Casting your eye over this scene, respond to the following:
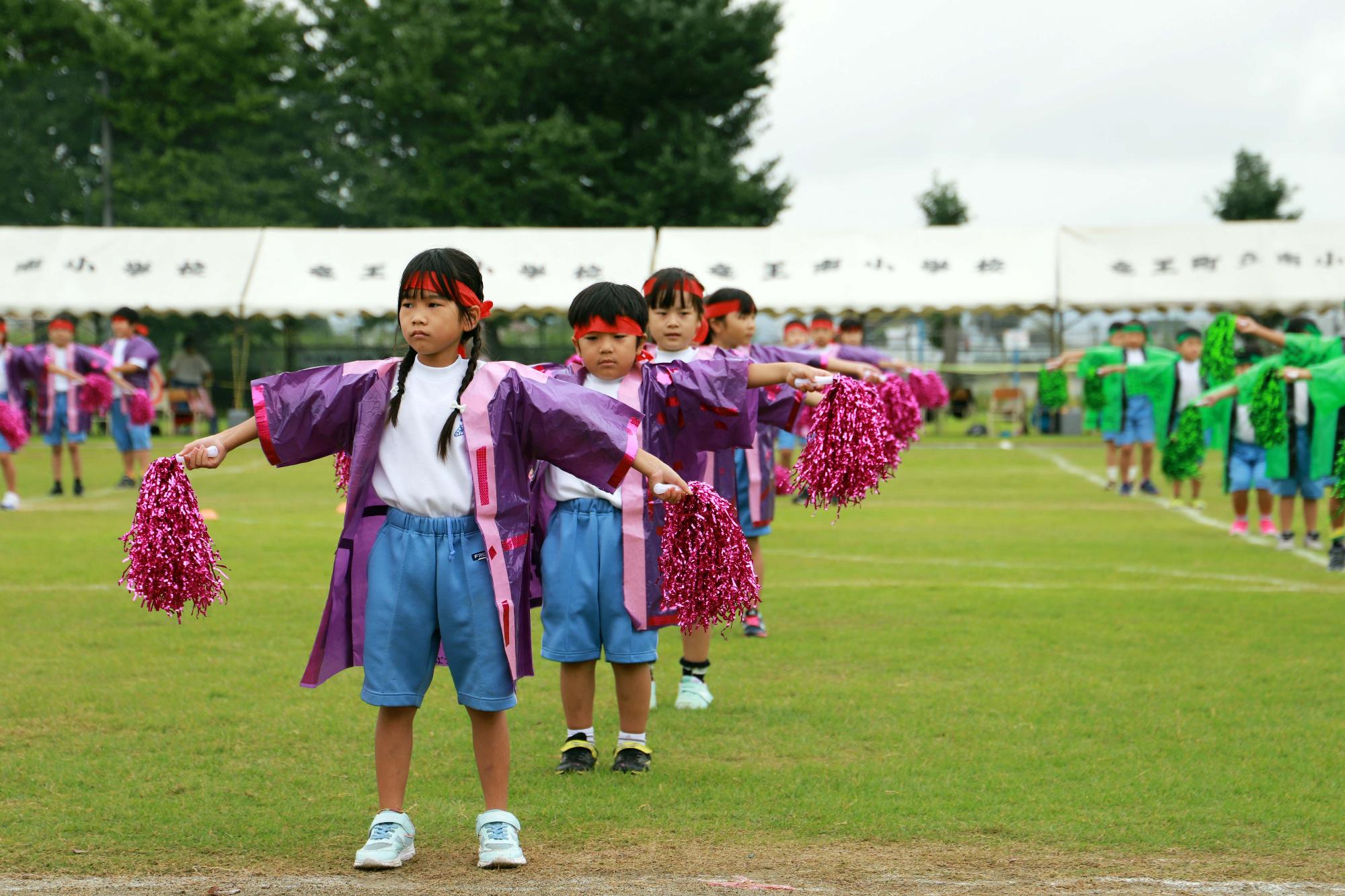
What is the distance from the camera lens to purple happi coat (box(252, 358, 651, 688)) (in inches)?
176

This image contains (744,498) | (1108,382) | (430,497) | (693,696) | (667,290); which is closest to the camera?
(430,497)

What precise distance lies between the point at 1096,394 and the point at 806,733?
12511 mm

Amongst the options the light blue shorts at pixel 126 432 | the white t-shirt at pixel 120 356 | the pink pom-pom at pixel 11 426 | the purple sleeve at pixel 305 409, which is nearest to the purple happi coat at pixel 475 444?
the purple sleeve at pixel 305 409

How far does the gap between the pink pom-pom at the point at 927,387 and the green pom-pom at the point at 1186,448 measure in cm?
456

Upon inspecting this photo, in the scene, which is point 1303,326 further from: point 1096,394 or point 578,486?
point 578,486

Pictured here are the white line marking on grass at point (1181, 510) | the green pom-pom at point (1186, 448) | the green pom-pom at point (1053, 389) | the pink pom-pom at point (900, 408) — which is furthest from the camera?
the green pom-pom at point (1053, 389)

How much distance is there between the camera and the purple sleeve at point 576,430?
4559mm

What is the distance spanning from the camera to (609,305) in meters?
5.41

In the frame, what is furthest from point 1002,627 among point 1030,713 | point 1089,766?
point 1089,766

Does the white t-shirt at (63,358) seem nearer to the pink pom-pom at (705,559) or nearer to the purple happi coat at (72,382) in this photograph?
the purple happi coat at (72,382)

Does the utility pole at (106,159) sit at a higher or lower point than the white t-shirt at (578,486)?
higher

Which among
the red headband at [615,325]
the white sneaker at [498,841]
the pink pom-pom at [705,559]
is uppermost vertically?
the red headband at [615,325]

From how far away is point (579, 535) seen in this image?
5562 millimetres

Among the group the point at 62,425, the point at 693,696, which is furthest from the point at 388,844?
the point at 62,425
